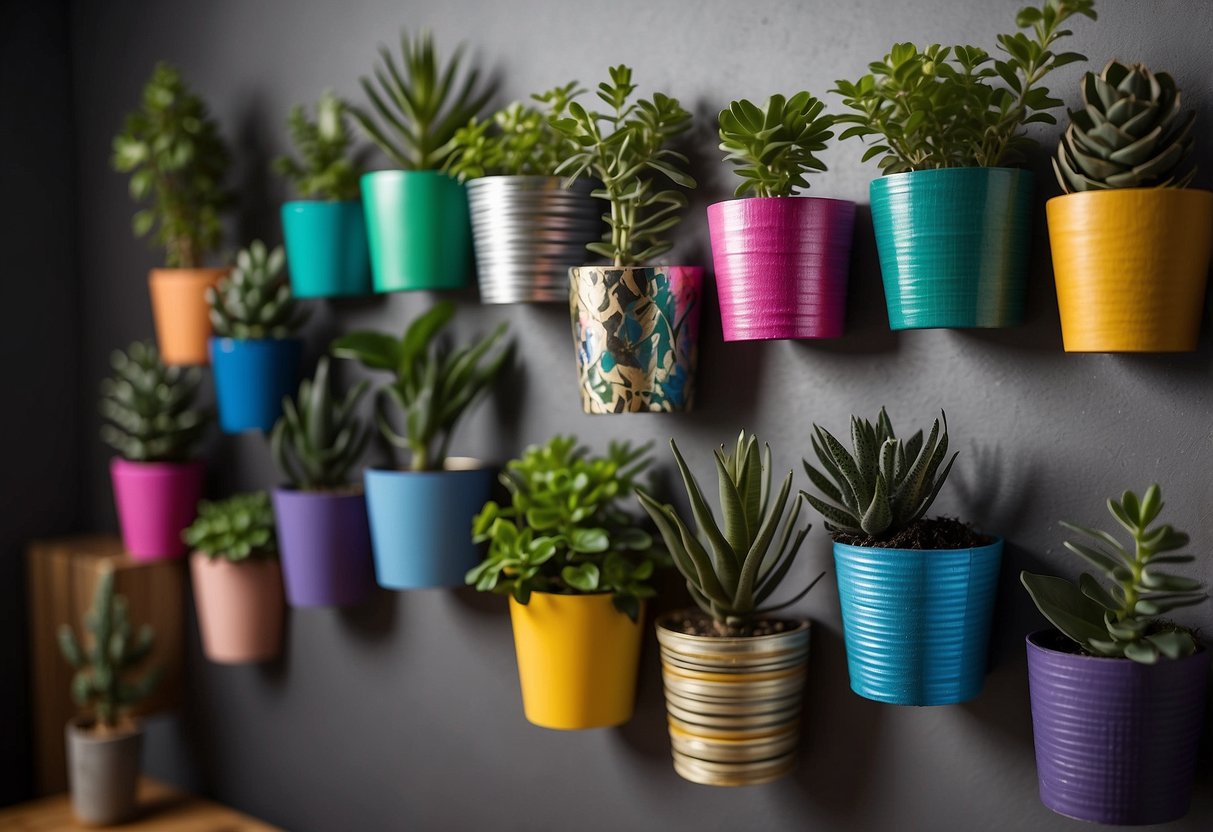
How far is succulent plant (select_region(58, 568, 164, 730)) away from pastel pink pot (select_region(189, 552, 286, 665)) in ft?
0.53

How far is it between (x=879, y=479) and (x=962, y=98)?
0.37 meters

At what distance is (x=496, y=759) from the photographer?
5.49 ft

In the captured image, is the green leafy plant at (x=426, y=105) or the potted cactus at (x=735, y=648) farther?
the green leafy plant at (x=426, y=105)

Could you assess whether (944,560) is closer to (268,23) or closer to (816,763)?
(816,763)

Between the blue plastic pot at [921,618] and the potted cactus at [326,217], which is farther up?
the potted cactus at [326,217]

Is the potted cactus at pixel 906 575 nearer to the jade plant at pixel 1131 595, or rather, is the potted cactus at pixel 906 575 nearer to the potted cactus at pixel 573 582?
the jade plant at pixel 1131 595

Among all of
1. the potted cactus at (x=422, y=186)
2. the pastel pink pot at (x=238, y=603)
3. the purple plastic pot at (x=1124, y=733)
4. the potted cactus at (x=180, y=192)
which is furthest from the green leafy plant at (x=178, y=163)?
the purple plastic pot at (x=1124, y=733)

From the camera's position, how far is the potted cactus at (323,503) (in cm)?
169

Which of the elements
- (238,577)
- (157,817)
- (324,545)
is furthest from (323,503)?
(157,817)

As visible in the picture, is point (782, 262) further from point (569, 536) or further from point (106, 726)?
point (106, 726)

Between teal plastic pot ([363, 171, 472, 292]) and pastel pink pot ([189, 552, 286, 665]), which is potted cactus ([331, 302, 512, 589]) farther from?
pastel pink pot ([189, 552, 286, 665])

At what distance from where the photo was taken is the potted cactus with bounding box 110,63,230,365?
6.36 feet

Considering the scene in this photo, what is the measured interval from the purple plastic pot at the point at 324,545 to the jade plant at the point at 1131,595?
104 centimetres

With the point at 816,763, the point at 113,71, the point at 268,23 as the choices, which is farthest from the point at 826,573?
the point at 113,71
